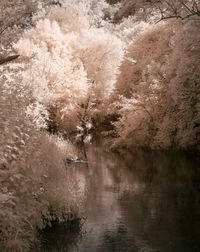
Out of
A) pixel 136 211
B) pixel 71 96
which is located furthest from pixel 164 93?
pixel 136 211

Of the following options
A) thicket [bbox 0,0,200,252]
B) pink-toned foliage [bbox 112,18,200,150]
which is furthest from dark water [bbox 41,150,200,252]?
pink-toned foliage [bbox 112,18,200,150]

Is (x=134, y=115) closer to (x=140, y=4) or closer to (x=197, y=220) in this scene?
(x=140, y=4)

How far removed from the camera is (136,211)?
41.2 feet

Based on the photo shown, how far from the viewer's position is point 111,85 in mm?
34938

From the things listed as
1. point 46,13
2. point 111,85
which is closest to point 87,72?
point 111,85

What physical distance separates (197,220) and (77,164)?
9687 mm

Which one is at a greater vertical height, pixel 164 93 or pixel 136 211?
pixel 164 93

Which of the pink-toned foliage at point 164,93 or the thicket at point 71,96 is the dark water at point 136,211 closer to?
the thicket at point 71,96

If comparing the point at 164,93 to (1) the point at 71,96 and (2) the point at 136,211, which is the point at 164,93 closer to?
(1) the point at 71,96

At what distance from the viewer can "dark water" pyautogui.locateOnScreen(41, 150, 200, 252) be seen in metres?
9.77

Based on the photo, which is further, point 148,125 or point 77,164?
point 148,125

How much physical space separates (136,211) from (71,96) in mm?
20925

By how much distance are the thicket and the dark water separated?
61 cm

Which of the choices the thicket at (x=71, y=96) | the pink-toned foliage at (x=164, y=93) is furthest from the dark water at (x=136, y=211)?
the pink-toned foliage at (x=164, y=93)
